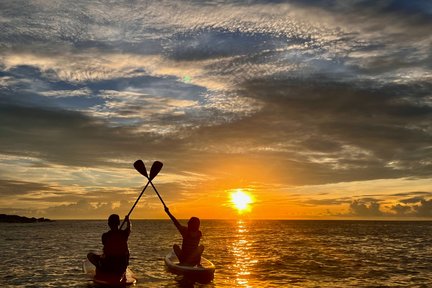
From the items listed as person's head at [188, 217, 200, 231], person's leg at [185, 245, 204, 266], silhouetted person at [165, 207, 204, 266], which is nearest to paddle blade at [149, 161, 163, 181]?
A: silhouetted person at [165, 207, 204, 266]

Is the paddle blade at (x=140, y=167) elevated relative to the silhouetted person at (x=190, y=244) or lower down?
elevated

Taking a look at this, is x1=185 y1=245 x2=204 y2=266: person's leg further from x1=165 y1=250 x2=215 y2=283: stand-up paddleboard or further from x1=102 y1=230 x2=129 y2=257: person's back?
x1=102 y1=230 x2=129 y2=257: person's back

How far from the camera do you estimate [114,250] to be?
1819 cm

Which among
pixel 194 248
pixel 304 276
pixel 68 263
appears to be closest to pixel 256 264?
pixel 304 276

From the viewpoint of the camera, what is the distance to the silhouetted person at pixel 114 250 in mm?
17844

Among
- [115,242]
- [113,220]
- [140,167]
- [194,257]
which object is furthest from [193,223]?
[140,167]

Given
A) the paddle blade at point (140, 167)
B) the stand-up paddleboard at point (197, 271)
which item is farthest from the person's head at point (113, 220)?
the paddle blade at point (140, 167)

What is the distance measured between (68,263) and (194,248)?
13610 mm

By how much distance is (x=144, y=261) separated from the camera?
32250mm

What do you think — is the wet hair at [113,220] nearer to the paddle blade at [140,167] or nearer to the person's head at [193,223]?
the person's head at [193,223]

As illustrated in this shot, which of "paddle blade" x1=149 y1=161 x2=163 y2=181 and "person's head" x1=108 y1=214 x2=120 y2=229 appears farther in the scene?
"paddle blade" x1=149 y1=161 x2=163 y2=181

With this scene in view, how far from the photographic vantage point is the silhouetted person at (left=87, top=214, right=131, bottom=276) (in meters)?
17.8

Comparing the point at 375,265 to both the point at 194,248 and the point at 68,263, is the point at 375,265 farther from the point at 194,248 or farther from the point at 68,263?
the point at 68,263

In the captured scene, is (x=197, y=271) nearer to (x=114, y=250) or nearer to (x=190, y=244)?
(x=190, y=244)
